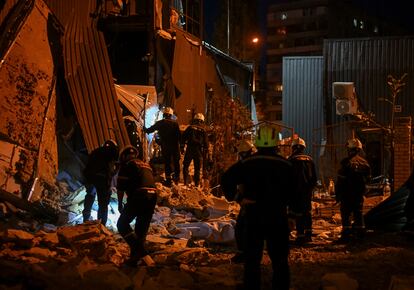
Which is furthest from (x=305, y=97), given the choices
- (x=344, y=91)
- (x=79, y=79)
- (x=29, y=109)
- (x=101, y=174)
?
(x=101, y=174)

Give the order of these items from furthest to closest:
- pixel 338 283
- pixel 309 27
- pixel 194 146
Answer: pixel 309 27 < pixel 194 146 < pixel 338 283

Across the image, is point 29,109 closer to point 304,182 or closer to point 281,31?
point 304,182

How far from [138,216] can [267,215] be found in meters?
2.62

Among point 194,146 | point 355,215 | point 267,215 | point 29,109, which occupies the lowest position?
point 355,215

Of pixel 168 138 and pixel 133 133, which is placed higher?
pixel 133 133

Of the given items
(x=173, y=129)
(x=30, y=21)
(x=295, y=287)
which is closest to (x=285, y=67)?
(x=173, y=129)

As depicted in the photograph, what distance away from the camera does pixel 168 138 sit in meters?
12.2

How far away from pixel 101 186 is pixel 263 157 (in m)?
4.50

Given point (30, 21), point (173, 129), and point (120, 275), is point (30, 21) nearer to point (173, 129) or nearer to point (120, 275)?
point (173, 129)

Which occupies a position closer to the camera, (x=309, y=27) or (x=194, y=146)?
(x=194, y=146)

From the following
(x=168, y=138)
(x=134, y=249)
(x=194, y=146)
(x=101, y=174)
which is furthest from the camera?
(x=194, y=146)

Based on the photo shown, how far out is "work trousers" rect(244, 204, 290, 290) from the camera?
17.5 feet

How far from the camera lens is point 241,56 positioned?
53719 mm

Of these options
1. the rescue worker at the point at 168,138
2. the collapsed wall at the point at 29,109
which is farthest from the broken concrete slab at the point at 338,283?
the rescue worker at the point at 168,138
